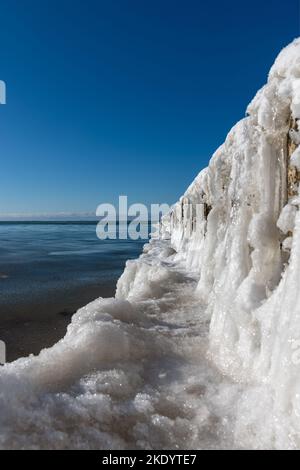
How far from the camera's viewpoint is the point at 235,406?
2469 mm

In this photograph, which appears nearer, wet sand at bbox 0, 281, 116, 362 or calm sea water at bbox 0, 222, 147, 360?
wet sand at bbox 0, 281, 116, 362

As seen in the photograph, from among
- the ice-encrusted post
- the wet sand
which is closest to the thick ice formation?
the ice-encrusted post

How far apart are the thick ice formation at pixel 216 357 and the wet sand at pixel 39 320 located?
3.05 metres

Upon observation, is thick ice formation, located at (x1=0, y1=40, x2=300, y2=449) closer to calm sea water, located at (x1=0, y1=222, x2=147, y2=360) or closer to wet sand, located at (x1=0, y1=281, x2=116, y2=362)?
wet sand, located at (x1=0, y1=281, x2=116, y2=362)

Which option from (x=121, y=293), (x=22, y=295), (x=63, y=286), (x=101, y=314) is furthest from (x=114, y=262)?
(x=101, y=314)

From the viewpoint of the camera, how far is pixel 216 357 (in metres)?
3.24

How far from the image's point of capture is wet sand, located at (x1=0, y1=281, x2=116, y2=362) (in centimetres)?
663

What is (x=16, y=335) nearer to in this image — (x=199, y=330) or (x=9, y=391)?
(x=199, y=330)

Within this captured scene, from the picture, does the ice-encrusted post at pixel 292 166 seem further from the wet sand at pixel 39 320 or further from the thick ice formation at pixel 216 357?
the wet sand at pixel 39 320


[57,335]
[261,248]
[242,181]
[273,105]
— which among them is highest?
[273,105]

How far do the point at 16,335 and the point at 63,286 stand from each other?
447 centimetres

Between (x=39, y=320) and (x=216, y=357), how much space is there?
5.73 m

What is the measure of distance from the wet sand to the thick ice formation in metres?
3.05

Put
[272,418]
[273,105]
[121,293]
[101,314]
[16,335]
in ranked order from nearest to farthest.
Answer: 1. [272,418]
2. [273,105]
3. [101,314]
4. [16,335]
5. [121,293]
